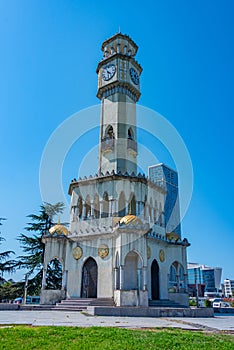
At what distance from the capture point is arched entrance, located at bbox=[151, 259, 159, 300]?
24.6 m

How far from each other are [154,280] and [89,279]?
5.33m

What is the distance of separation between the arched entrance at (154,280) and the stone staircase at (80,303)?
178 inches

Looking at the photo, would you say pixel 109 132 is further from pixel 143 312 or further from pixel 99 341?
pixel 99 341

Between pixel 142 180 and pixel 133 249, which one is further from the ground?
pixel 142 180

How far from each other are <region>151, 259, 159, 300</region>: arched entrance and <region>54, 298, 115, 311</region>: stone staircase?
4526 millimetres

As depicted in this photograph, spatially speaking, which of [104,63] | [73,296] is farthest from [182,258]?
[104,63]

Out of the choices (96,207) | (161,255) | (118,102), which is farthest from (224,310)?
(118,102)

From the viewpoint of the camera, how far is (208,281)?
123062 mm

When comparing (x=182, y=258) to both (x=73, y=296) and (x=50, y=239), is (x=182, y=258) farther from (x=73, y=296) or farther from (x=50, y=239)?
(x=50, y=239)

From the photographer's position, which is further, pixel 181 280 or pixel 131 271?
pixel 181 280

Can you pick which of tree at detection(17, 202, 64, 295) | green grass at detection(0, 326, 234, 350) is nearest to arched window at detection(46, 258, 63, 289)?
tree at detection(17, 202, 64, 295)

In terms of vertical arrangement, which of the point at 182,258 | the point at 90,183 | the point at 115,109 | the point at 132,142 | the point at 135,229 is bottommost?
the point at 182,258

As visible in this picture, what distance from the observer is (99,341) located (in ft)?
23.3

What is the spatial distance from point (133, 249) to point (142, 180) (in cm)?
693
